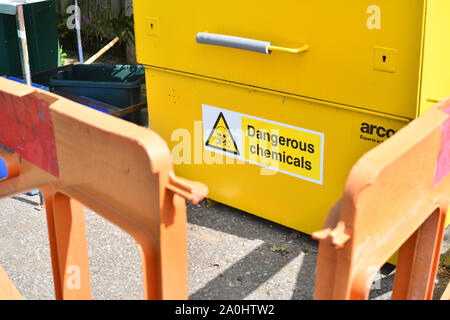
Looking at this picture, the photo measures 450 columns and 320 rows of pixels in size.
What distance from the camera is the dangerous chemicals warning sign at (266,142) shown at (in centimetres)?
278

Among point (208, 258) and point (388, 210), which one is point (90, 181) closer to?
point (388, 210)

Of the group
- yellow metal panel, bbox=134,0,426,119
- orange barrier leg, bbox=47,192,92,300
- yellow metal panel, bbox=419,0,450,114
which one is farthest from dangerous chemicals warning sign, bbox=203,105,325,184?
orange barrier leg, bbox=47,192,92,300

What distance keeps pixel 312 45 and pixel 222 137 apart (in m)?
0.79

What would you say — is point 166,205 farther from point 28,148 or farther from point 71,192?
point 28,148

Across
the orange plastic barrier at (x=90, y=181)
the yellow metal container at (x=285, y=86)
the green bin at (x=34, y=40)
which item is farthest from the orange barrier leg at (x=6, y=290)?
the green bin at (x=34, y=40)

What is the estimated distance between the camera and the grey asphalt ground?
2719mm

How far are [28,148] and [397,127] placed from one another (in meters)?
1.46

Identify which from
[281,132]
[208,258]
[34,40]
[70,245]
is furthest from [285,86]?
[34,40]

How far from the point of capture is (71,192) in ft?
5.23

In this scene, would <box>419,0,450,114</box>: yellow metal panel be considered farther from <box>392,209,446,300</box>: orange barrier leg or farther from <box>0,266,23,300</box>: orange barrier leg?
<box>0,266,23,300</box>: orange barrier leg

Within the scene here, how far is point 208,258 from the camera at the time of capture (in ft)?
9.70

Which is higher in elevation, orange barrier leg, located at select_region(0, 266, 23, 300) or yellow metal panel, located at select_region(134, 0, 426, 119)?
yellow metal panel, located at select_region(134, 0, 426, 119)

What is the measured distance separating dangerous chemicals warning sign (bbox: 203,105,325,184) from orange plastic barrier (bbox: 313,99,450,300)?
1039 millimetres

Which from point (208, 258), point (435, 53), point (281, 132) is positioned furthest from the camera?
point (208, 258)
